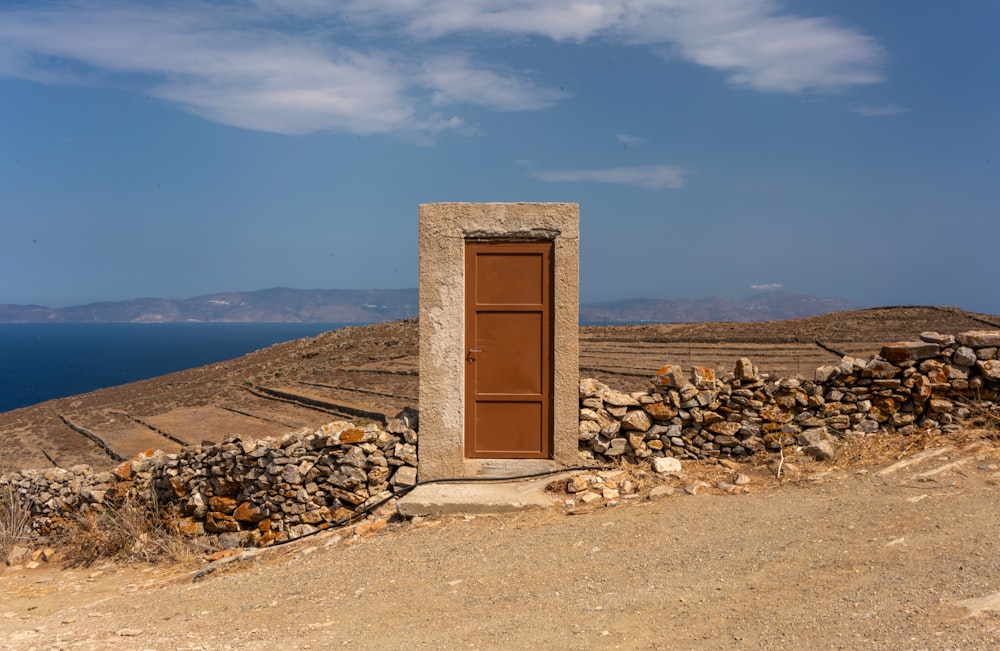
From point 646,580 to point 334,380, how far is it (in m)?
15.8

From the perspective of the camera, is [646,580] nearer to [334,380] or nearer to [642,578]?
[642,578]

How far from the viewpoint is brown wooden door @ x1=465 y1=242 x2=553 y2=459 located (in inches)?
326

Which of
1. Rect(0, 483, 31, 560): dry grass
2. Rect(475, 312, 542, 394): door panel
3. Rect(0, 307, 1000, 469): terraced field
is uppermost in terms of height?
Rect(475, 312, 542, 394): door panel

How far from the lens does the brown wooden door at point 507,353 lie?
8.27 metres

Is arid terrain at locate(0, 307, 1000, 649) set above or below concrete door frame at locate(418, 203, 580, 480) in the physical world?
below

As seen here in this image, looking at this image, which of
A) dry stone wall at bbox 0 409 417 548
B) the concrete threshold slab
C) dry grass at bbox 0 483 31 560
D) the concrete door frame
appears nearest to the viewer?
the concrete threshold slab

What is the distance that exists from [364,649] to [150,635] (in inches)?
76.4

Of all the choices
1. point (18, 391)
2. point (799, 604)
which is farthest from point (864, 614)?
point (18, 391)

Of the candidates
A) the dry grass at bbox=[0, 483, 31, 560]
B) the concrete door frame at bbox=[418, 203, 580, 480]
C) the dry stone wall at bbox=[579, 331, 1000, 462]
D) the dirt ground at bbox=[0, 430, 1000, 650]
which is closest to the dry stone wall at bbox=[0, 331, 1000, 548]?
the dry stone wall at bbox=[579, 331, 1000, 462]

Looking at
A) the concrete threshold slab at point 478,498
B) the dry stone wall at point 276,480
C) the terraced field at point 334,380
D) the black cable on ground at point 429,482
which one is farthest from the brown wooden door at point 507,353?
the terraced field at point 334,380

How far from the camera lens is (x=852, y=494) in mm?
6812

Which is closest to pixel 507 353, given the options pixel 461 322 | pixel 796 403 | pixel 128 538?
pixel 461 322

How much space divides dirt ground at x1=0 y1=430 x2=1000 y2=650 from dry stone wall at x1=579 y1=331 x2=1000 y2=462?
1.37ft

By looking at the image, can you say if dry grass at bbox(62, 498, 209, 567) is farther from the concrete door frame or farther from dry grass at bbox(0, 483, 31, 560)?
the concrete door frame
